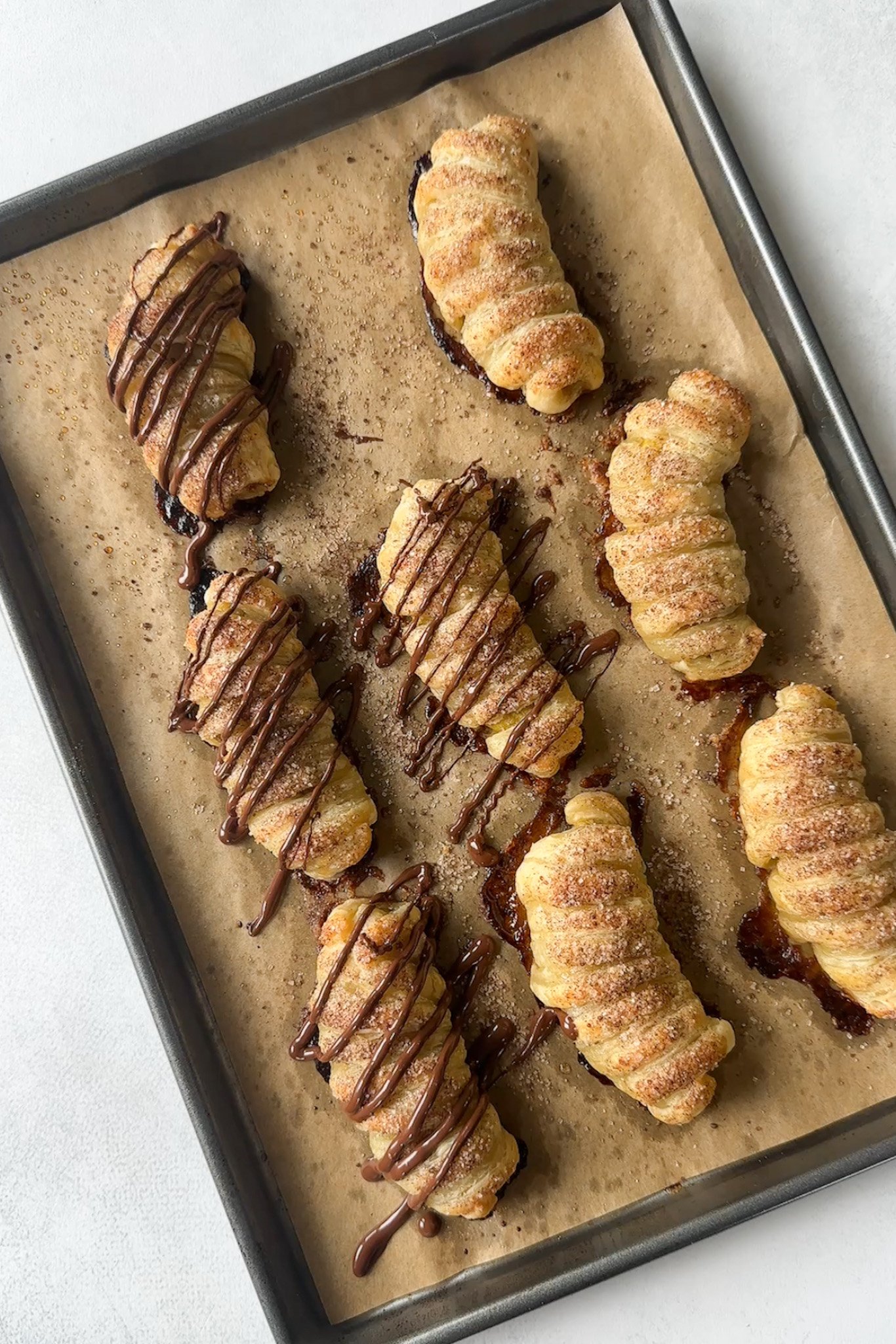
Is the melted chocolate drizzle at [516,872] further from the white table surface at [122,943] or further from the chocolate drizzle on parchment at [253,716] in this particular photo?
the white table surface at [122,943]

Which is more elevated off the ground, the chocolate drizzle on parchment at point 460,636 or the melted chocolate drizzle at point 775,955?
the chocolate drizzle on parchment at point 460,636

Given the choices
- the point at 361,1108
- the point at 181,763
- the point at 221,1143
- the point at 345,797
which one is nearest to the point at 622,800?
the point at 345,797

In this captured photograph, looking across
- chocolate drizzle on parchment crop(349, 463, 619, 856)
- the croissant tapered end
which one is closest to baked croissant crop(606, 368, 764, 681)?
chocolate drizzle on parchment crop(349, 463, 619, 856)

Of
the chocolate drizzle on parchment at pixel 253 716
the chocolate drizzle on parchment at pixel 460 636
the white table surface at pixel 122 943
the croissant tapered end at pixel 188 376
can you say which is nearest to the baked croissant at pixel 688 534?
the chocolate drizzle on parchment at pixel 460 636

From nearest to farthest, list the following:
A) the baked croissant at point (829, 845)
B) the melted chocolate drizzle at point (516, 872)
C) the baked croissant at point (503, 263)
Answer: the baked croissant at point (829, 845), the baked croissant at point (503, 263), the melted chocolate drizzle at point (516, 872)

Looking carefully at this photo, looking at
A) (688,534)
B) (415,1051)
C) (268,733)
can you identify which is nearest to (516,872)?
(415,1051)

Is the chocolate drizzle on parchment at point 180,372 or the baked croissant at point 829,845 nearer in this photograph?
the baked croissant at point 829,845

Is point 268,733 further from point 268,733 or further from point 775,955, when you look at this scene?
point 775,955

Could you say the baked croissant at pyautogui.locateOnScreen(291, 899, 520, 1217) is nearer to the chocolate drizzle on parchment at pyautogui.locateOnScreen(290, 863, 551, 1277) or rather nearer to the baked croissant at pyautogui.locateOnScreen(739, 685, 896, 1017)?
the chocolate drizzle on parchment at pyautogui.locateOnScreen(290, 863, 551, 1277)
